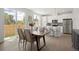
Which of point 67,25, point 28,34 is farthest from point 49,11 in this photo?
point 28,34

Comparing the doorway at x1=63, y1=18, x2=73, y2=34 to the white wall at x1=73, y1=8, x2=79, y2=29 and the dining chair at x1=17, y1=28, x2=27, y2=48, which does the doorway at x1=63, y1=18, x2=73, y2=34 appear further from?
the dining chair at x1=17, y1=28, x2=27, y2=48

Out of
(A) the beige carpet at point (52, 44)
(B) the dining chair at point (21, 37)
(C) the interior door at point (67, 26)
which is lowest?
(A) the beige carpet at point (52, 44)

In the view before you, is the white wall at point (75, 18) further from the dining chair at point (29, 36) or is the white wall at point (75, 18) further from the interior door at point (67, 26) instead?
the dining chair at point (29, 36)

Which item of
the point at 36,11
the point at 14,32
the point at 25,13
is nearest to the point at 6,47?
the point at 14,32

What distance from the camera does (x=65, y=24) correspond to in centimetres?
225

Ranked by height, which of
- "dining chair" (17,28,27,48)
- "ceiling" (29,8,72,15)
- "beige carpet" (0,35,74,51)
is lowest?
"beige carpet" (0,35,74,51)

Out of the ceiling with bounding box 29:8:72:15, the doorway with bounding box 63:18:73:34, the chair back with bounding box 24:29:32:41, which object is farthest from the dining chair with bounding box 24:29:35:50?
the doorway with bounding box 63:18:73:34

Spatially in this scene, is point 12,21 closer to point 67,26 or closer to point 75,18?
point 67,26

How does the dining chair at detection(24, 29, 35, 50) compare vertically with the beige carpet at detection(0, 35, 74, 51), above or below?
above

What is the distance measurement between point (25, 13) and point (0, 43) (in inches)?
29.3

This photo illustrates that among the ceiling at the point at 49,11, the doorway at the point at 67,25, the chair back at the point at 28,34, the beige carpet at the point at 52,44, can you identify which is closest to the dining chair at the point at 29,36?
the chair back at the point at 28,34

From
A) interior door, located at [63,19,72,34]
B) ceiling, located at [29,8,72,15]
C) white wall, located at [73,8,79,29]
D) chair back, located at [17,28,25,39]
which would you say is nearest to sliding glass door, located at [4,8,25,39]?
chair back, located at [17,28,25,39]

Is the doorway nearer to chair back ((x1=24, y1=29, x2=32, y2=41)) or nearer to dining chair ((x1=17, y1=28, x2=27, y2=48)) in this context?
chair back ((x1=24, y1=29, x2=32, y2=41))
